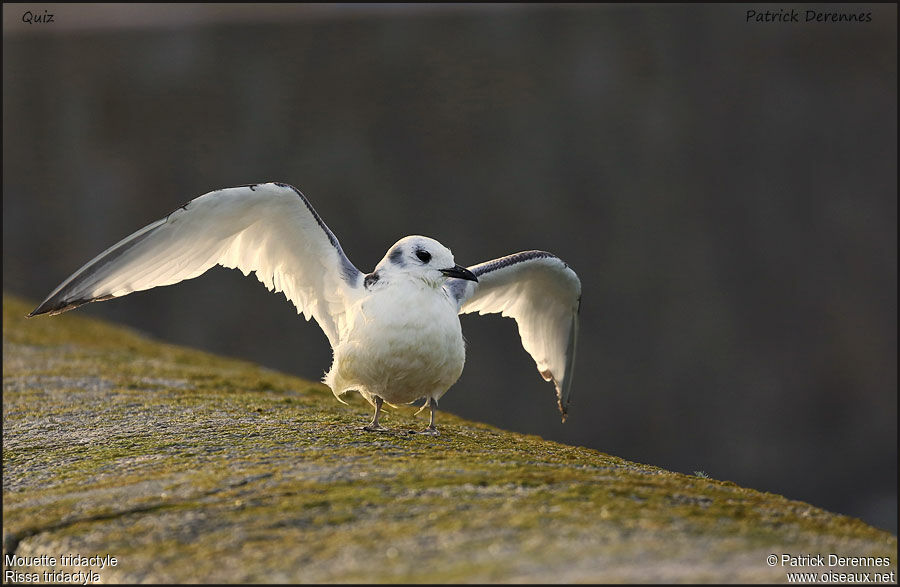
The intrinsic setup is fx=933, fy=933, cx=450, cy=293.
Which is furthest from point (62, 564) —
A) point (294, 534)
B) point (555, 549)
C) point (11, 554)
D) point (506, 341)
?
point (506, 341)

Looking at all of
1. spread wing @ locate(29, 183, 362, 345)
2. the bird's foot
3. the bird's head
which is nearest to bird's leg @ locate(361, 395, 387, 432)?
the bird's foot

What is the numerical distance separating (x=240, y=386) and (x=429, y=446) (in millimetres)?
3884

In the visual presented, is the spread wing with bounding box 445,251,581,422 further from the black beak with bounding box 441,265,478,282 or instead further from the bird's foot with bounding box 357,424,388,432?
the bird's foot with bounding box 357,424,388,432

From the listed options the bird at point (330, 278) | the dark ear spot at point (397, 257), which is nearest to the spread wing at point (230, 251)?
the bird at point (330, 278)

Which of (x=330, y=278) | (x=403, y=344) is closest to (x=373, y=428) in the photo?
(x=403, y=344)

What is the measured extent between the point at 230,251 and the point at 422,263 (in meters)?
1.62

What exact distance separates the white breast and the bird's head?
0.29ft

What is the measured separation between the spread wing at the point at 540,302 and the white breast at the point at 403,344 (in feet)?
3.77

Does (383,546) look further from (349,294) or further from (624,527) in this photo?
(349,294)

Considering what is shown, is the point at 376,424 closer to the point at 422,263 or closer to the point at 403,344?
the point at 403,344

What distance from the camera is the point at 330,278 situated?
7.26 m

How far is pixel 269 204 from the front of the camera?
680 centimetres

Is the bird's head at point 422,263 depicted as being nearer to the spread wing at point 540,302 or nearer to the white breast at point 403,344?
the white breast at point 403,344

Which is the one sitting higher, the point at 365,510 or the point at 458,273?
the point at 458,273
